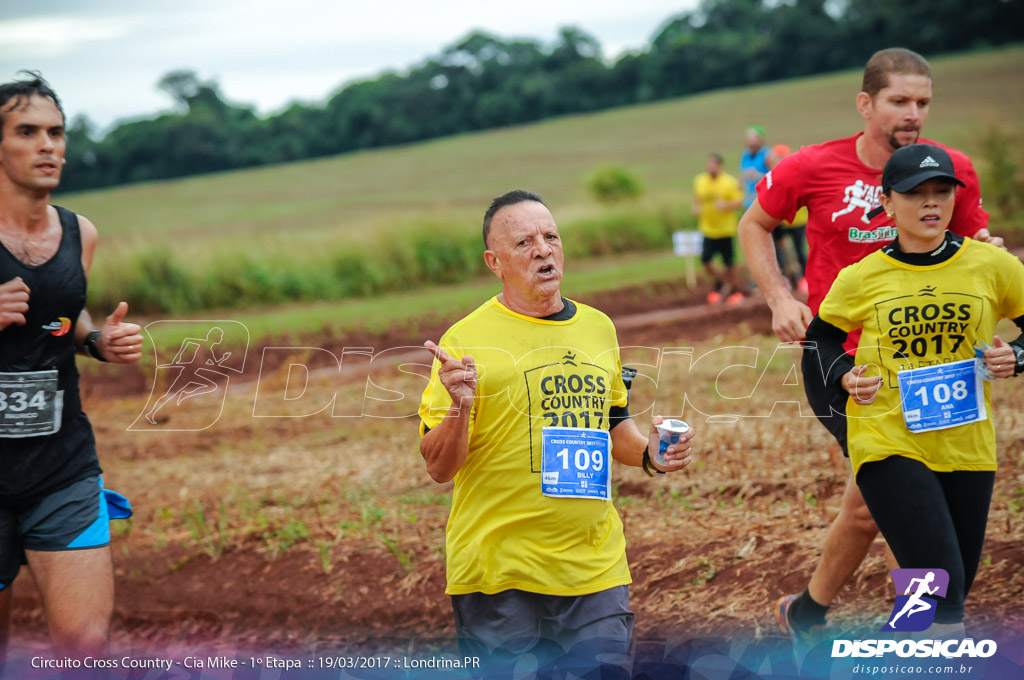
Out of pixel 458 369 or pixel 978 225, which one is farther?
pixel 978 225

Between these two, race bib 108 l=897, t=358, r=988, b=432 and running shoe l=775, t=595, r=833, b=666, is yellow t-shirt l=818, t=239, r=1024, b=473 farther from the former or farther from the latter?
running shoe l=775, t=595, r=833, b=666

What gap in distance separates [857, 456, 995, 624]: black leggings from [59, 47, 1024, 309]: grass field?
55.7 feet

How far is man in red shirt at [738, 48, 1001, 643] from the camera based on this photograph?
400 centimetres

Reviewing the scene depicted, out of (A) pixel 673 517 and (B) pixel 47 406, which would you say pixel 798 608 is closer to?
(A) pixel 673 517

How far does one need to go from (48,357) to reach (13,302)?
1.01ft

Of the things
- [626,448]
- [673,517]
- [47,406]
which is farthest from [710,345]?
[47,406]

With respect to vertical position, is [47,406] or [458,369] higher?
[458,369]

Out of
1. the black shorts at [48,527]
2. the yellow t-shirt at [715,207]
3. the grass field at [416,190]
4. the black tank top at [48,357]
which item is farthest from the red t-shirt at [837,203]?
the grass field at [416,190]

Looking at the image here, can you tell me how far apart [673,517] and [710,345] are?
5.71 meters

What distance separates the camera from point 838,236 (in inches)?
161

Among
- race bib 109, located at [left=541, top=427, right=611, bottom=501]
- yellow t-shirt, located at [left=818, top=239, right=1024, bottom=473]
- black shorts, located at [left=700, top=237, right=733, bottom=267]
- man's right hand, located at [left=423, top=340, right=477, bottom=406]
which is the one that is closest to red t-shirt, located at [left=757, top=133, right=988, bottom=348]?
yellow t-shirt, located at [left=818, top=239, right=1024, bottom=473]

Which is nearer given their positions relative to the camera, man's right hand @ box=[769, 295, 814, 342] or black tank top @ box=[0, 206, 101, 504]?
black tank top @ box=[0, 206, 101, 504]

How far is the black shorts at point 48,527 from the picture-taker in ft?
11.5

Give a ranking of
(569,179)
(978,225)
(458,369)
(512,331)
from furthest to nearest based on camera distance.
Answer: (569,179), (978,225), (512,331), (458,369)
